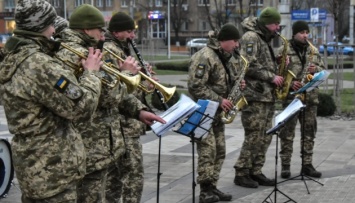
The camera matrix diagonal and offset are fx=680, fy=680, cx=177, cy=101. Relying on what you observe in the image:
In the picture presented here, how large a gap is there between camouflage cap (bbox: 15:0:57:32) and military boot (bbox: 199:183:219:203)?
396 cm

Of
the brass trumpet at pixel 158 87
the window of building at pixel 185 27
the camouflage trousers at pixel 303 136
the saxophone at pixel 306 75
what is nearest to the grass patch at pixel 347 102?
the camouflage trousers at pixel 303 136

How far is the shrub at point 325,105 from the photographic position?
15.9m

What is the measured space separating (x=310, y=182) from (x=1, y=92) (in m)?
5.62

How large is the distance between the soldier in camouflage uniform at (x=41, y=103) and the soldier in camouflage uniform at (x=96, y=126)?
2.60 feet

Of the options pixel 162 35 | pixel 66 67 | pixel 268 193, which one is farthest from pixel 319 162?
pixel 162 35

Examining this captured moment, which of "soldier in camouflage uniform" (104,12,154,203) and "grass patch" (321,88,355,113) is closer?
"soldier in camouflage uniform" (104,12,154,203)

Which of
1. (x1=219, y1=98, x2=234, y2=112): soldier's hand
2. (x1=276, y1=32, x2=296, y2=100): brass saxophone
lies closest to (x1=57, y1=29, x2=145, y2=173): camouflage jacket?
(x1=219, y1=98, x2=234, y2=112): soldier's hand

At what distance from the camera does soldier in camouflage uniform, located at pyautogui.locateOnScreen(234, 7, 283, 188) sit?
8.73 meters

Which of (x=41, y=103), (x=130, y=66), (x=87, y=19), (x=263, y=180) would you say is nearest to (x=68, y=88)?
(x=41, y=103)

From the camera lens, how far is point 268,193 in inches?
333

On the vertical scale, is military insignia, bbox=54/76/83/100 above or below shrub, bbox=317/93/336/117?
above

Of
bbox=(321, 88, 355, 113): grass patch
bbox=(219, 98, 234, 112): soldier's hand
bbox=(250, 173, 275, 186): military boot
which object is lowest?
bbox=(321, 88, 355, 113): grass patch

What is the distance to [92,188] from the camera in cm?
533

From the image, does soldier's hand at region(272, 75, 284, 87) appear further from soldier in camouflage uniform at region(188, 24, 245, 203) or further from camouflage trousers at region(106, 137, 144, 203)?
camouflage trousers at region(106, 137, 144, 203)
